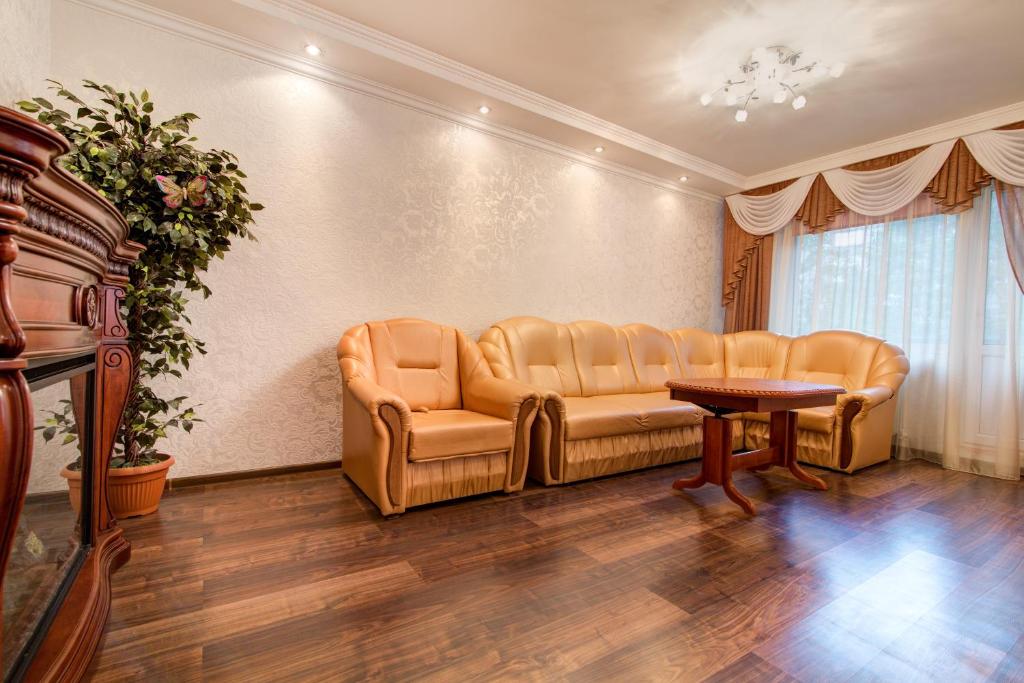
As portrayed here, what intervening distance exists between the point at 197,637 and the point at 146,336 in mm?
1468

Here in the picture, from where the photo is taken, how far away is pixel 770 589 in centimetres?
178

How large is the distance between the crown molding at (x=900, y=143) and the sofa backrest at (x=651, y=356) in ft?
7.11

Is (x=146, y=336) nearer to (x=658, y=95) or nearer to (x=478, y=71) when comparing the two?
(x=478, y=71)

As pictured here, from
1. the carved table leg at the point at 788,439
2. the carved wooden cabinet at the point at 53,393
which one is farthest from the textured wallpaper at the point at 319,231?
the carved table leg at the point at 788,439

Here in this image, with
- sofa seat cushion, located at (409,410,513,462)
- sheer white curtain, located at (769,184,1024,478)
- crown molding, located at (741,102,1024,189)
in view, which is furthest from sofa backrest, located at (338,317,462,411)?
crown molding, located at (741,102,1024,189)

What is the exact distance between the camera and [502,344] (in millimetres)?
3543

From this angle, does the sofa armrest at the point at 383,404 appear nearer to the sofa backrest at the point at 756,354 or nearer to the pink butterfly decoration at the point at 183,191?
the pink butterfly decoration at the point at 183,191

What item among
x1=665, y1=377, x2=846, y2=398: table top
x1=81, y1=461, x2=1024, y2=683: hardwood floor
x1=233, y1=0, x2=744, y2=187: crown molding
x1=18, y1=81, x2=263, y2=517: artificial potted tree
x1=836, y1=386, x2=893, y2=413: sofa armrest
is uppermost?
x1=233, y1=0, x2=744, y2=187: crown molding

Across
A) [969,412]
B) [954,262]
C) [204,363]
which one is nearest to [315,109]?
[204,363]

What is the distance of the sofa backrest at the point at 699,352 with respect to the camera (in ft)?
15.4

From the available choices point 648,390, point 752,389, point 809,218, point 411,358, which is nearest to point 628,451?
point 752,389

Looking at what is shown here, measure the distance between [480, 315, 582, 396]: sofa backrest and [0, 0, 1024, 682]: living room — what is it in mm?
34

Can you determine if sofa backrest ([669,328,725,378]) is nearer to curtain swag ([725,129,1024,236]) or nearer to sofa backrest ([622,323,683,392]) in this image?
sofa backrest ([622,323,683,392])

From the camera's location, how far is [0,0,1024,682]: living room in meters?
1.39
